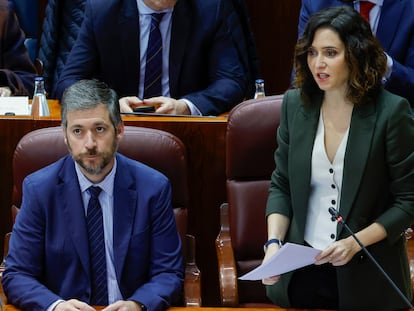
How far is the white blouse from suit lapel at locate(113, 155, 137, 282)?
33 centimetres

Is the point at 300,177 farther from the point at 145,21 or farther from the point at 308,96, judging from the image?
the point at 145,21

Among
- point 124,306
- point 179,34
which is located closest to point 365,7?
point 179,34

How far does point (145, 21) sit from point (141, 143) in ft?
2.04

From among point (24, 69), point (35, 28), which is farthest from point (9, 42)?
point (35, 28)

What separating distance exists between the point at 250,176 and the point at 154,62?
1.92 feet

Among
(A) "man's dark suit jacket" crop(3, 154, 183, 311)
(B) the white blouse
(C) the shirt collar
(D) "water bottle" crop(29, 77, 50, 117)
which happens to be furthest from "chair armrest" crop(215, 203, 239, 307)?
(C) the shirt collar

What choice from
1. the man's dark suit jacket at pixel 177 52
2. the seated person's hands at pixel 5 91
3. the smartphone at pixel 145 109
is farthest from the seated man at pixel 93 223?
the seated person's hands at pixel 5 91

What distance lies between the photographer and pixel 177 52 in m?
2.39

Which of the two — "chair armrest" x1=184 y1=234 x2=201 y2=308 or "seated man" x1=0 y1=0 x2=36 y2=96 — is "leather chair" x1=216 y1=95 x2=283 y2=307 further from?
"seated man" x1=0 y1=0 x2=36 y2=96

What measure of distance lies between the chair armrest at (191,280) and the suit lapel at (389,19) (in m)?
0.80

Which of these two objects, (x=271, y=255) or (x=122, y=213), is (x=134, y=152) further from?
(x=271, y=255)

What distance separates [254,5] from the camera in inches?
132

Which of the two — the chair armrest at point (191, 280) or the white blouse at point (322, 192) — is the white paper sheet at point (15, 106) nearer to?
the chair armrest at point (191, 280)

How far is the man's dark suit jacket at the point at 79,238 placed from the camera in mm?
1681
